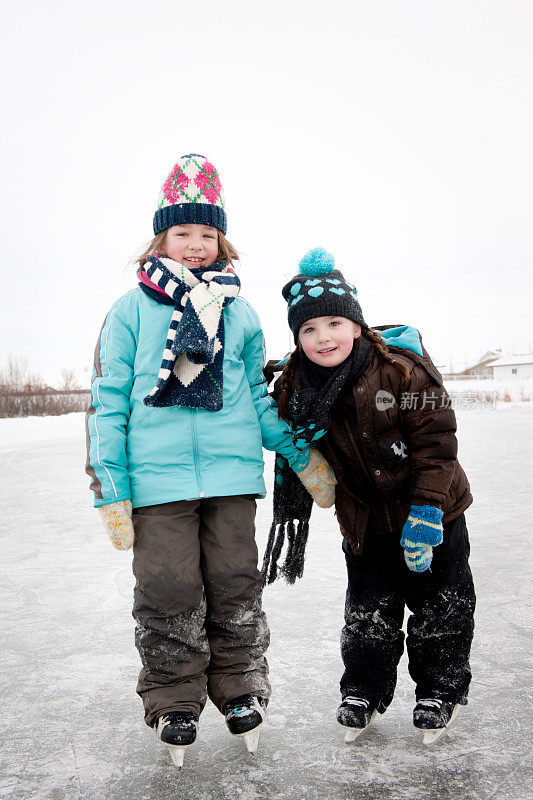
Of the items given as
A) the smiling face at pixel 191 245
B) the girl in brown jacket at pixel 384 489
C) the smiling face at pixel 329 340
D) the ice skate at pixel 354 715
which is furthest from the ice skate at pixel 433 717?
the smiling face at pixel 191 245

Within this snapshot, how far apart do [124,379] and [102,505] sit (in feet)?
1.17

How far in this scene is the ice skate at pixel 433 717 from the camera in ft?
5.69

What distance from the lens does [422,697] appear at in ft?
6.13

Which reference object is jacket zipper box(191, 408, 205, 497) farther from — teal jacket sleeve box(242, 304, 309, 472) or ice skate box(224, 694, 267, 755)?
ice skate box(224, 694, 267, 755)

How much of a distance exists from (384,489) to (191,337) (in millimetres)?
689

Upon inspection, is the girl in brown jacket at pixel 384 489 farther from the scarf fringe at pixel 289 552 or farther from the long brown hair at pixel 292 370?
the scarf fringe at pixel 289 552

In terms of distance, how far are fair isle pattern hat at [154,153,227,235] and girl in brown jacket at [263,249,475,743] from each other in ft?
1.11

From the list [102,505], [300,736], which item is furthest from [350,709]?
[102,505]

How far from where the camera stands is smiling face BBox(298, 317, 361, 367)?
1.88 metres

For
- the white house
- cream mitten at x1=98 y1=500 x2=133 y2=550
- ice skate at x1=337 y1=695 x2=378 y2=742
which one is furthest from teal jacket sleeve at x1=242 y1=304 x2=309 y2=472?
the white house

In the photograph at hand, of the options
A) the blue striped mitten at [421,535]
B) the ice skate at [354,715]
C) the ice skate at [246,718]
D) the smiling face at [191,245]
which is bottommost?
the ice skate at [354,715]

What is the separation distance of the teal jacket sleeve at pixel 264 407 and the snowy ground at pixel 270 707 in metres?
0.75

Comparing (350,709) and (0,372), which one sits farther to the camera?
(0,372)

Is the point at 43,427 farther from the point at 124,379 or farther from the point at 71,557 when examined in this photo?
the point at 124,379
